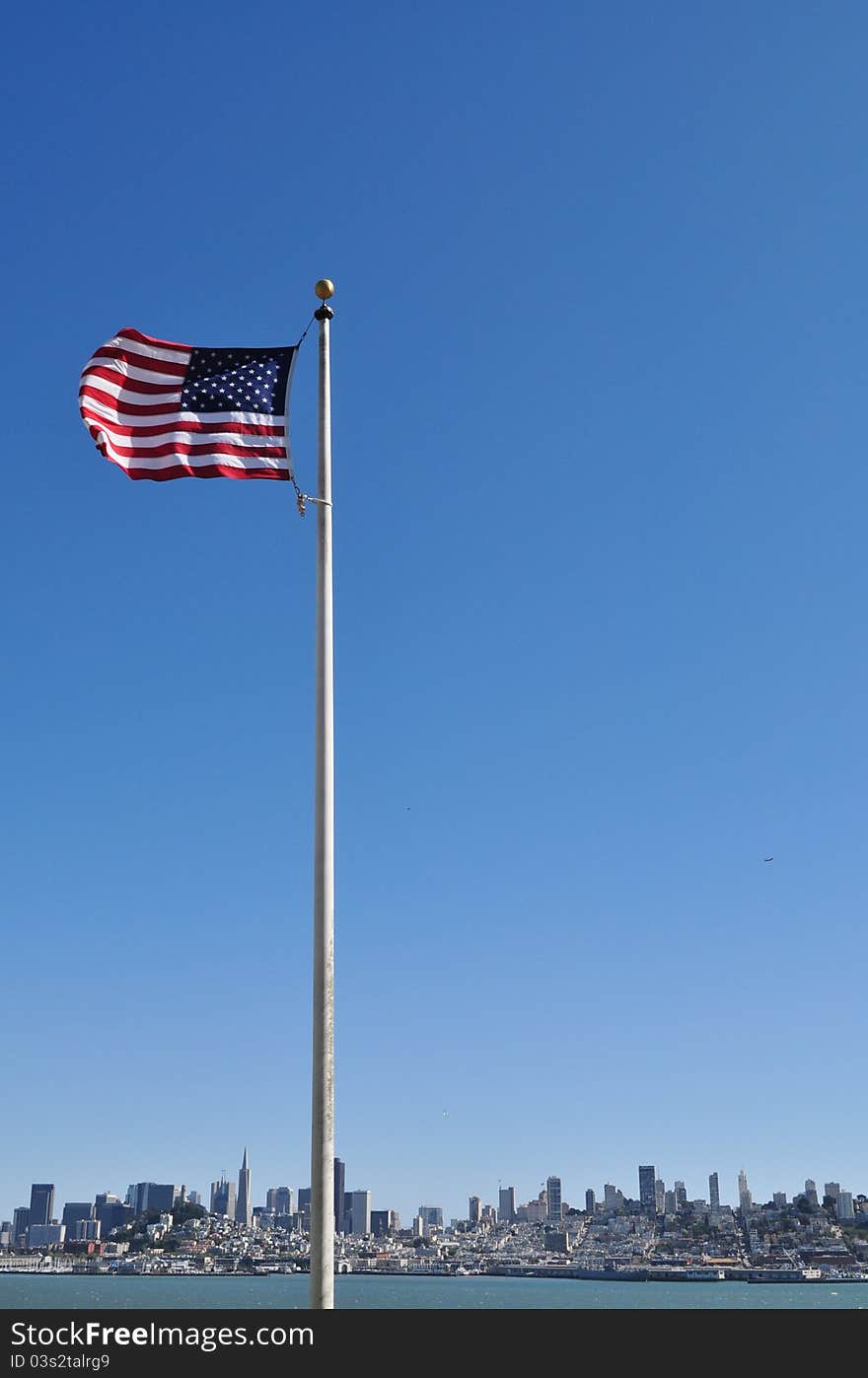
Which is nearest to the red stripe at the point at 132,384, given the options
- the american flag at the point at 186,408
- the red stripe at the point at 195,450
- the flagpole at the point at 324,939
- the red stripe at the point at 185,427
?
the american flag at the point at 186,408

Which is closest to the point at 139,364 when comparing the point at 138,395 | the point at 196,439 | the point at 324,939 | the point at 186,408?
the point at 138,395

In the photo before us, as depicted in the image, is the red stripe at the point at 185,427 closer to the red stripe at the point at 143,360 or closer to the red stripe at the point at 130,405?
the red stripe at the point at 130,405

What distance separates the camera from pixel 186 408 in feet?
45.7

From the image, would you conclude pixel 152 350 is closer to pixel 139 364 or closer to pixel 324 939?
pixel 139 364

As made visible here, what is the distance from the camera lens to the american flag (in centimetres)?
1377

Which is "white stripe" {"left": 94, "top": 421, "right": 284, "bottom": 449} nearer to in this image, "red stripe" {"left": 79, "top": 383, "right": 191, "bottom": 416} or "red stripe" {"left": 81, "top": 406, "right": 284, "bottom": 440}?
"red stripe" {"left": 81, "top": 406, "right": 284, "bottom": 440}

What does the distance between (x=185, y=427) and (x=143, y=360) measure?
37.0 inches
